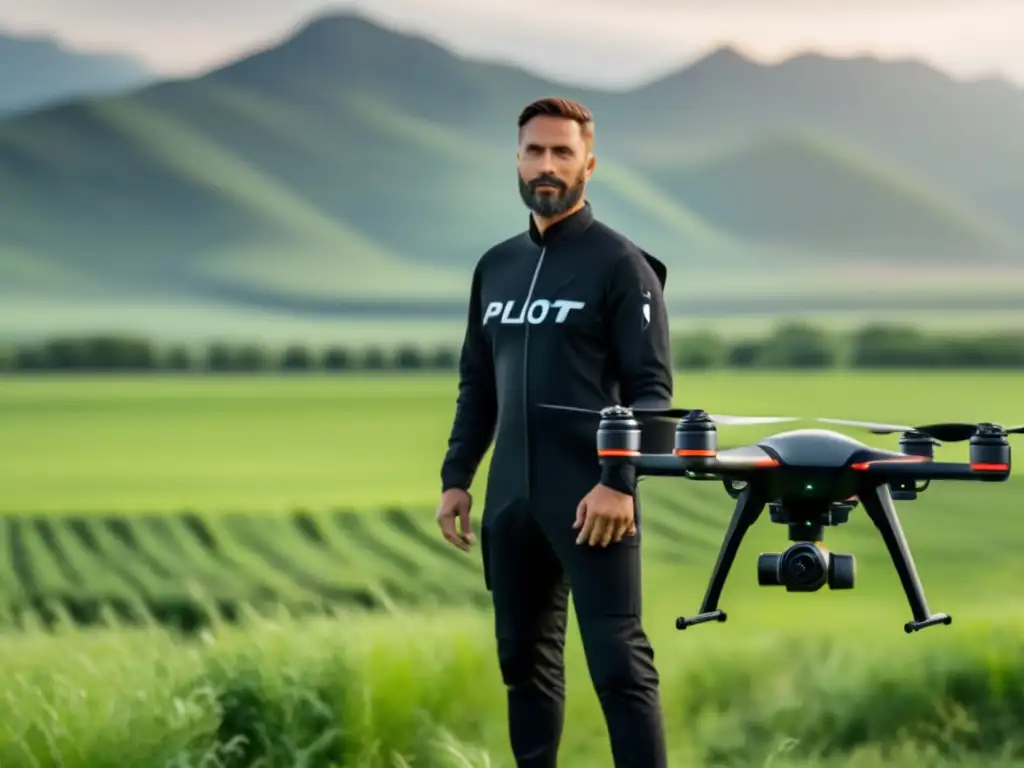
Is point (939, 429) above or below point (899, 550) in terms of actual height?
above

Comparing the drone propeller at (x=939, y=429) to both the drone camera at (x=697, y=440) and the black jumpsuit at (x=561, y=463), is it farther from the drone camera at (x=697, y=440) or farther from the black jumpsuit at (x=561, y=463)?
the black jumpsuit at (x=561, y=463)

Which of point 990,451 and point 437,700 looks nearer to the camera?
point 990,451

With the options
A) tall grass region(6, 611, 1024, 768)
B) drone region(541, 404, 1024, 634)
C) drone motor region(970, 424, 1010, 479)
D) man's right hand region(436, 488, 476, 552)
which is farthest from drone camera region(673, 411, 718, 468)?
tall grass region(6, 611, 1024, 768)

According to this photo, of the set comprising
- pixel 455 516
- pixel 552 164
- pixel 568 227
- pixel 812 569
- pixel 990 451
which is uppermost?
pixel 552 164

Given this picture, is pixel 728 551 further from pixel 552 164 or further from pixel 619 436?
pixel 552 164

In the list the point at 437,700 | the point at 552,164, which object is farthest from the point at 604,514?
the point at 437,700

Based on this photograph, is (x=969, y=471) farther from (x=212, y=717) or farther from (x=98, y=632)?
(x=98, y=632)

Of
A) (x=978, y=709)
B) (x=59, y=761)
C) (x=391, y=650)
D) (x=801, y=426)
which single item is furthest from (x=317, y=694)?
(x=801, y=426)
